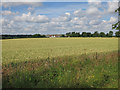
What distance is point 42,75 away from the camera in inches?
284

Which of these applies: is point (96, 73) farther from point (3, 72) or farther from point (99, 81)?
point (3, 72)

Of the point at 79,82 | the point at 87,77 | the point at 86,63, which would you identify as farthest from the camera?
the point at 86,63

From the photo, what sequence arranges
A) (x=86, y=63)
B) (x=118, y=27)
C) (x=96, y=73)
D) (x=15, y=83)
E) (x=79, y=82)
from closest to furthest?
(x=15, y=83)
(x=79, y=82)
(x=96, y=73)
(x=86, y=63)
(x=118, y=27)

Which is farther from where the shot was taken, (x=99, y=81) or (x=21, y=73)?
(x=21, y=73)

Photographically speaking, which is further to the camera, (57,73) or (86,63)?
(86,63)

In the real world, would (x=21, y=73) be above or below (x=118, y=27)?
below

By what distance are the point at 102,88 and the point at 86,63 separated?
364 centimetres

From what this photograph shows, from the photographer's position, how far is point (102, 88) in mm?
6055

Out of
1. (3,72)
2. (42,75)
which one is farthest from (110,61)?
(3,72)

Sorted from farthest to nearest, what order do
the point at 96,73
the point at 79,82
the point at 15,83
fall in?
1. the point at 96,73
2. the point at 79,82
3. the point at 15,83

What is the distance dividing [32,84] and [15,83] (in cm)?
67

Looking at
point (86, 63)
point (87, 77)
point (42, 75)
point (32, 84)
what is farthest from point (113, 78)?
point (32, 84)

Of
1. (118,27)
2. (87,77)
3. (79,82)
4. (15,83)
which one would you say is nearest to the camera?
(15,83)

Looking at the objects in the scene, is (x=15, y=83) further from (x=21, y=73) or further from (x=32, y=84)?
(x=21, y=73)
